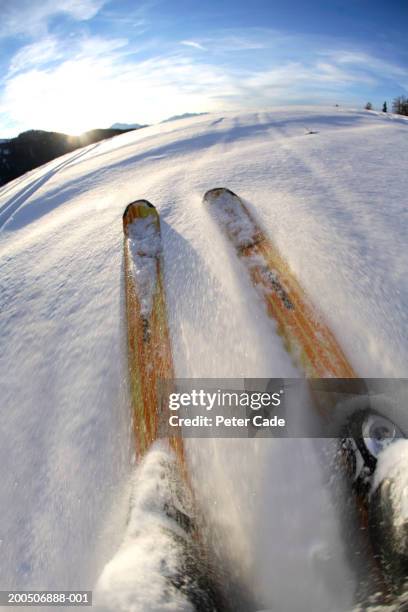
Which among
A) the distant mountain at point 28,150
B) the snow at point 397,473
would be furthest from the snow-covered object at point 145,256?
the distant mountain at point 28,150

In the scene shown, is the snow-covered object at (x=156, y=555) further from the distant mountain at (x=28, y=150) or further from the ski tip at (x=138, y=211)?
the distant mountain at (x=28, y=150)

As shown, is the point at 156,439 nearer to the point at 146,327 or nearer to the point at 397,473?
the point at 146,327

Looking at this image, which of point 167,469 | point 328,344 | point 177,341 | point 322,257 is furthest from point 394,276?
point 167,469

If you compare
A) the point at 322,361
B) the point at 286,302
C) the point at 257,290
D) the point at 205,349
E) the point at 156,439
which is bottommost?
the point at 156,439

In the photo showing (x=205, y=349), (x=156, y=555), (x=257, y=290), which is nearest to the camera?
(x=156, y=555)

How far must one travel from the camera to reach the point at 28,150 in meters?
33.7

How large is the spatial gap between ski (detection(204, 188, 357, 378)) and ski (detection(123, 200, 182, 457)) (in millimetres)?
498

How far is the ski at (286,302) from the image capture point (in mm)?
1234

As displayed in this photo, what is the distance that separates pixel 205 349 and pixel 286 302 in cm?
45

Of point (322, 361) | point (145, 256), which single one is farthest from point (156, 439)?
point (145, 256)

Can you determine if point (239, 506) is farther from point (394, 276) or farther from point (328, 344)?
point (394, 276)

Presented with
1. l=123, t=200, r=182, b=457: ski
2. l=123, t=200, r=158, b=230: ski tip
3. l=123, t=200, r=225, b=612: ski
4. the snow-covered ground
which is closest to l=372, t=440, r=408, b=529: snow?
the snow-covered ground

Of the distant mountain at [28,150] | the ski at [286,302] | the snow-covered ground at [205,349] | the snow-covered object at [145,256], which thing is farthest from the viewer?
the distant mountain at [28,150]

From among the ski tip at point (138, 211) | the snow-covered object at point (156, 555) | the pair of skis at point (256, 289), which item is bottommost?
the snow-covered object at point (156, 555)
